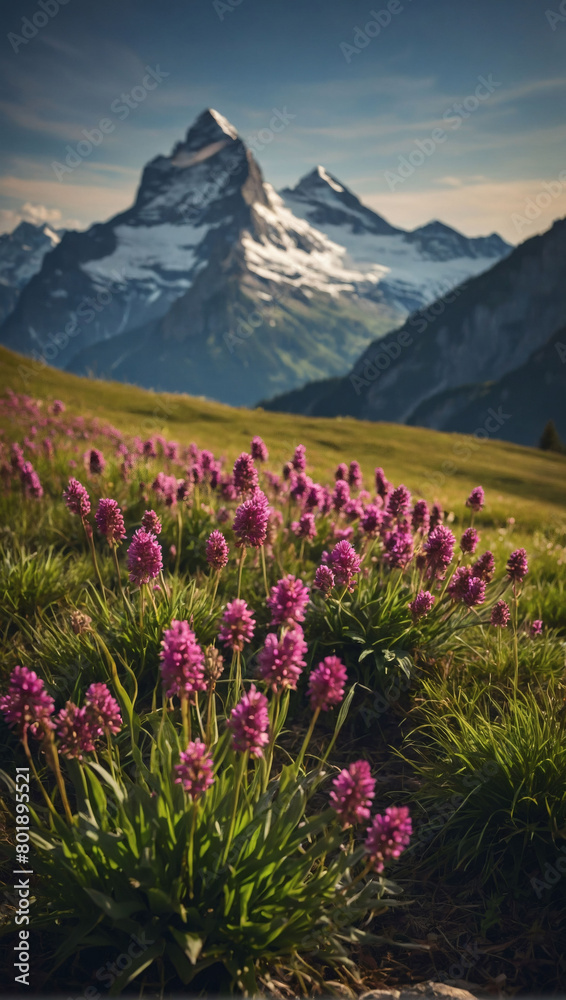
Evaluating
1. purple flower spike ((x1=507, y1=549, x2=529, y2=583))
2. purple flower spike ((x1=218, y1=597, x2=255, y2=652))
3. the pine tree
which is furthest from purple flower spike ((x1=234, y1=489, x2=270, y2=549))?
A: the pine tree

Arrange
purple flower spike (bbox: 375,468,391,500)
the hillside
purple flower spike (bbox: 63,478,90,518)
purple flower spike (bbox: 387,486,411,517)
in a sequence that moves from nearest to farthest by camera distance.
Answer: purple flower spike (bbox: 63,478,90,518)
purple flower spike (bbox: 387,486,411,517)
purple flower spike (bbox: 375,468,391,500)
the hillside

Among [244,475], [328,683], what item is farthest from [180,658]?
[244,475]

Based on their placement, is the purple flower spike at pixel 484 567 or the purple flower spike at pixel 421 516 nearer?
the purple flower spike at pixel 484 567

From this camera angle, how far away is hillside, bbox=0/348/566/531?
93.9 ft

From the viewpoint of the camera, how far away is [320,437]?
1400 inches

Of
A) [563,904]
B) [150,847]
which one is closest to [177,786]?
[150,847]

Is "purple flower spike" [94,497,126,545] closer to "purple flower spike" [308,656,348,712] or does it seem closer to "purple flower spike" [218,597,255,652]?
"purple flower spike" [218,597,255,652]

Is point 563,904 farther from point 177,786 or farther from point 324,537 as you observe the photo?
point 324,537

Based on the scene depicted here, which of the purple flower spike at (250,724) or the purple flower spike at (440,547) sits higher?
the purple flower spike at (440,547)

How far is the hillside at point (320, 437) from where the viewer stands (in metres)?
28.6

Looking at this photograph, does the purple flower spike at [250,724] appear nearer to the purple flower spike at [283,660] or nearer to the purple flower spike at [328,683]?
the purple flower spike at [283,660]

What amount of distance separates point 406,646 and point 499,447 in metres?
45.7

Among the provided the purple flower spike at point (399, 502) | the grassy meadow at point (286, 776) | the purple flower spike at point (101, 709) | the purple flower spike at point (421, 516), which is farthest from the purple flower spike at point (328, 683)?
the purple flower spike at point (421, 516)

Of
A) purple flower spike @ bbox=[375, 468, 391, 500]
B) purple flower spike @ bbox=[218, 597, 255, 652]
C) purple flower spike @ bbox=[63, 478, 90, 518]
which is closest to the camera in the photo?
purple flower spike @ bbox=[218, 597, 255, 652]
